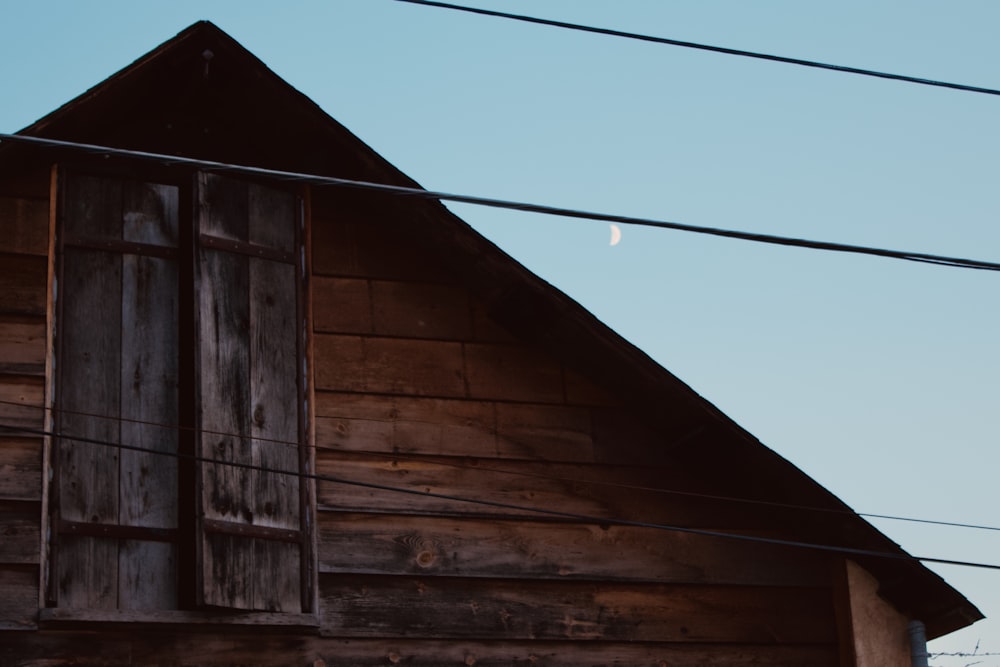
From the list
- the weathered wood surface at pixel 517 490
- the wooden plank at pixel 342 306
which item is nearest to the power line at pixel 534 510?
the weathered wood surface at pixel 517 490

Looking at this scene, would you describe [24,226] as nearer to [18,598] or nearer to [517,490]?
[18,598]

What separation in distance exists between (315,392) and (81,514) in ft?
4.75

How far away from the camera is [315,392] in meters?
8.36

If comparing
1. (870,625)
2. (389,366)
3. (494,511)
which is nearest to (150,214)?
(389,366)

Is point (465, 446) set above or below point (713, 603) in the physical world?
above

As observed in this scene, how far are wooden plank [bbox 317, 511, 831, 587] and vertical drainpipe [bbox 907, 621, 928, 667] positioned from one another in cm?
55

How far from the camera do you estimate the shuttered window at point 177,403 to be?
757 cm

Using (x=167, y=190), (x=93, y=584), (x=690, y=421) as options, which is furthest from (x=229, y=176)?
(x=690, y=421)

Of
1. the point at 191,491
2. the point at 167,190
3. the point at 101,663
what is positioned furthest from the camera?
the point at 167,190

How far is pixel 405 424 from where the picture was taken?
27.8ft

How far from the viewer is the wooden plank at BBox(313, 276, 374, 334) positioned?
8547mm

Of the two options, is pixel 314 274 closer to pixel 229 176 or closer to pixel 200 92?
pixel 229 176

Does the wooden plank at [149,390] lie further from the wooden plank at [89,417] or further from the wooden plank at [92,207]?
the wooden plank at [92,207]

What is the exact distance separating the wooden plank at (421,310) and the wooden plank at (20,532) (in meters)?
2.17
